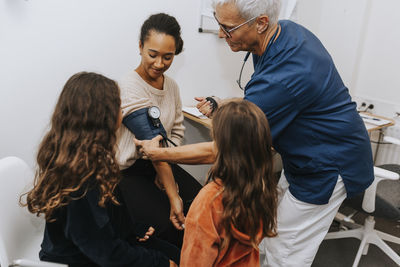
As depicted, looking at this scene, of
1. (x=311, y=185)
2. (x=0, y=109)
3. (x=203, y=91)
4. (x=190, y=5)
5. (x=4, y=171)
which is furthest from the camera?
(x=203, y=91)

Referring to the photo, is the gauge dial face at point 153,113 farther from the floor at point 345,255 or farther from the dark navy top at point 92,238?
the floor at point 345,255

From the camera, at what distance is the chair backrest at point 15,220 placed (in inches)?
38.9

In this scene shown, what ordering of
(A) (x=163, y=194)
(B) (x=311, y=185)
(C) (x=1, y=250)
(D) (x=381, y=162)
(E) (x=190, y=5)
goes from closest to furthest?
(C) (x=1, y=250) → (B) (x=311, y=185) → (A) (x=163, y=194) → (E) (x=190, y=5) → (D) (x=381, y=162)

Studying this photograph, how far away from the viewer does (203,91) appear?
2.31m

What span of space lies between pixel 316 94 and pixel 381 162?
206 centimetres

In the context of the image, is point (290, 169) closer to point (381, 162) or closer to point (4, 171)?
point (4, 171)

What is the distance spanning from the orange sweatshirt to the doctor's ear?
0.58 metres

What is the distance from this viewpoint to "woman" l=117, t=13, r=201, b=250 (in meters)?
1.31

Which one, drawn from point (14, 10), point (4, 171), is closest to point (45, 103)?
point (14, 10)

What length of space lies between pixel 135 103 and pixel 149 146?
0.67 ft

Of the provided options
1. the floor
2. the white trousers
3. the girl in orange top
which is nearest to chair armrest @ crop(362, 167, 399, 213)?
the white trousers

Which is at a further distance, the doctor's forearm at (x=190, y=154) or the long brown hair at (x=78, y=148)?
the doctor's forearm at (x=190, y=154)

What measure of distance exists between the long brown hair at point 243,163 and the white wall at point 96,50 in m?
1.13

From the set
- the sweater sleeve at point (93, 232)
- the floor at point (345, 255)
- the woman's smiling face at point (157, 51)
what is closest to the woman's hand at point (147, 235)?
the sweater sleeve at point (93, 232)
